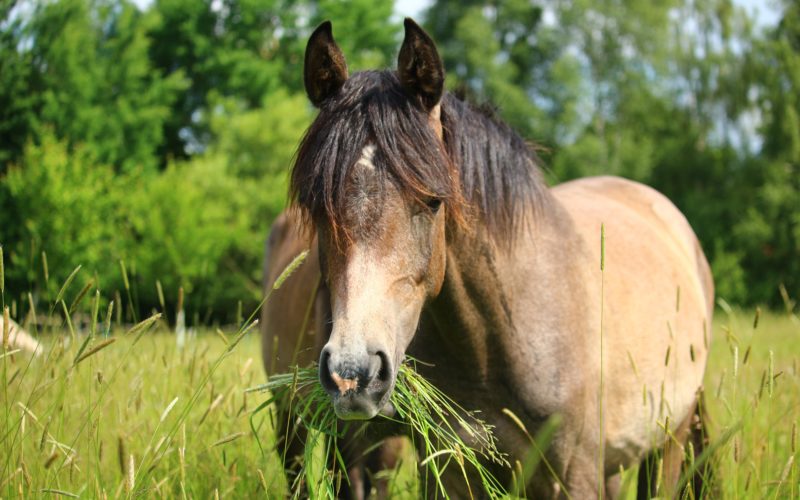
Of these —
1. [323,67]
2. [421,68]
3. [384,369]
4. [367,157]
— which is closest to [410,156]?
[367,157]

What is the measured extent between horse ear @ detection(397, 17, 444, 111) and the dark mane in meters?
0.05

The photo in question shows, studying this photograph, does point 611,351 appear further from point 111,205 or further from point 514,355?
point 111,205

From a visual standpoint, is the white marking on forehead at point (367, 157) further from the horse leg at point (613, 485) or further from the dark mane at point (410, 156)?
the horse leg at point (613, 485)

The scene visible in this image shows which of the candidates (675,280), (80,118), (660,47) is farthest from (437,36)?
(675,280)

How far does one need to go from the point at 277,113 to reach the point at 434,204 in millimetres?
23126

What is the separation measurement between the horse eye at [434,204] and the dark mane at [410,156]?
0.03 metres

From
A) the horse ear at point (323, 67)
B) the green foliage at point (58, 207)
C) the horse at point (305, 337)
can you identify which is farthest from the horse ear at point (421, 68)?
the green foliage at point (58, 207)

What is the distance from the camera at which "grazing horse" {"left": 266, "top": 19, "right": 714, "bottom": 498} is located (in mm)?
2117

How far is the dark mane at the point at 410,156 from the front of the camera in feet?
7.23

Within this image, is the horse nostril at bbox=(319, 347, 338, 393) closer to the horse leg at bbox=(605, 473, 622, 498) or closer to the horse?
the horse

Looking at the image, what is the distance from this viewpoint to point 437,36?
34.7m

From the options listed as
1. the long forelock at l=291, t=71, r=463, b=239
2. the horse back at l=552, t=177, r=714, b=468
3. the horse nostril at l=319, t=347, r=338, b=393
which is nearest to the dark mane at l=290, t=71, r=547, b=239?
the long forelock at l=291, t=71, r=463, b=239

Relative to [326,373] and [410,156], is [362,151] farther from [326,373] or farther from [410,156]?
[326,373]

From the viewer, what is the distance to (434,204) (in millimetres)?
2303
